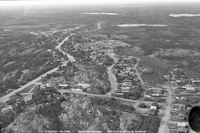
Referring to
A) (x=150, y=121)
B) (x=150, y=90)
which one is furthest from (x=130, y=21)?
(x=150, y=121)

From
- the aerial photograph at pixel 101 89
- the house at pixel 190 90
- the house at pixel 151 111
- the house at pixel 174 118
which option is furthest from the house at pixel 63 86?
the house at pixel 190 90

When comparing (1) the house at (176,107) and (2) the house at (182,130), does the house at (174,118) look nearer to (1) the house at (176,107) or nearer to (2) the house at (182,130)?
(1) the house at (176,107)

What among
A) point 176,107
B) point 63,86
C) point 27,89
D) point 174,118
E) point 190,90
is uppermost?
point 63,86

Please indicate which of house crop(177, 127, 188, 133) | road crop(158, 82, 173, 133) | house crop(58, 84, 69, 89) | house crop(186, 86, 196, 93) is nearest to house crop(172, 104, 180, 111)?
road crop(158, 82, 173, 133)

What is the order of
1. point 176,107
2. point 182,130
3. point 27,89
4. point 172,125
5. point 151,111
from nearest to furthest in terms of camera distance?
point 182,130
point 172,125
point 151,111
point 176,107
point 27,89

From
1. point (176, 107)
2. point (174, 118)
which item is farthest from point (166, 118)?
point (176, 107)

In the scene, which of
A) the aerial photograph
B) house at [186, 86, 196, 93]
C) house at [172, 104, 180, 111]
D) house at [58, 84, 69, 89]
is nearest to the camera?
the aerial photograph

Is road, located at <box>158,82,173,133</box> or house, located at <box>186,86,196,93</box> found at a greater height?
house, located at <box>186,86,196,93</box>

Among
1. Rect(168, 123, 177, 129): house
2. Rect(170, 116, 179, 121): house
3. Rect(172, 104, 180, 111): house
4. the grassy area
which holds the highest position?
the grassy area

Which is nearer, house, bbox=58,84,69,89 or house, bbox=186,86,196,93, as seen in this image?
house, bbox=186,86,196,93

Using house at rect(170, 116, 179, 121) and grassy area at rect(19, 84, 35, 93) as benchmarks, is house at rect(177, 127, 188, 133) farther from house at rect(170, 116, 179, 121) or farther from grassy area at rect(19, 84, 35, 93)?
grassy area at rect(19, 84, 35, 93)

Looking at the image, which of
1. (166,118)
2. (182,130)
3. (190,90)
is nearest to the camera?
(182,130)

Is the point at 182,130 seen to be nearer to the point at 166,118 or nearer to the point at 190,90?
the point at 166,118
